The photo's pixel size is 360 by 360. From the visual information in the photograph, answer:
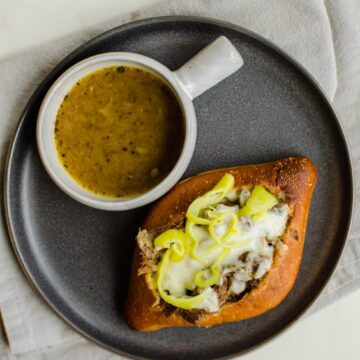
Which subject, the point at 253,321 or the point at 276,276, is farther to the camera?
the point at 253,321

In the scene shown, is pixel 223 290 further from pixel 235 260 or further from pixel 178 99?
pixel 178 99

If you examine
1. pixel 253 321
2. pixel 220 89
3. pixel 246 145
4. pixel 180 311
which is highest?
pixel 220 89

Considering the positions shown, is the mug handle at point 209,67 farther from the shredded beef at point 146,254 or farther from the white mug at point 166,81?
the shredded beef at point 146,254

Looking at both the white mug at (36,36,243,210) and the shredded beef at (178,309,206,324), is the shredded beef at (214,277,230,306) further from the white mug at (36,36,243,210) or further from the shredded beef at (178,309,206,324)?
the white mug at (36,36,243,210)

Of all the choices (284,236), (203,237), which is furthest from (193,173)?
(284,236)

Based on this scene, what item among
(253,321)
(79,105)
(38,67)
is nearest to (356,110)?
A: (253,321)

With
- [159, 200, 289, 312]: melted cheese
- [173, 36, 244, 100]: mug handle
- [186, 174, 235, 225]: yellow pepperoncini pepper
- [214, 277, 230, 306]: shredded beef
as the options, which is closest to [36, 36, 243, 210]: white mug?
[173, 36, 244, 100]: mug handle

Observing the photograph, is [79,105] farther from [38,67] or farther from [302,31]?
[302,31]
